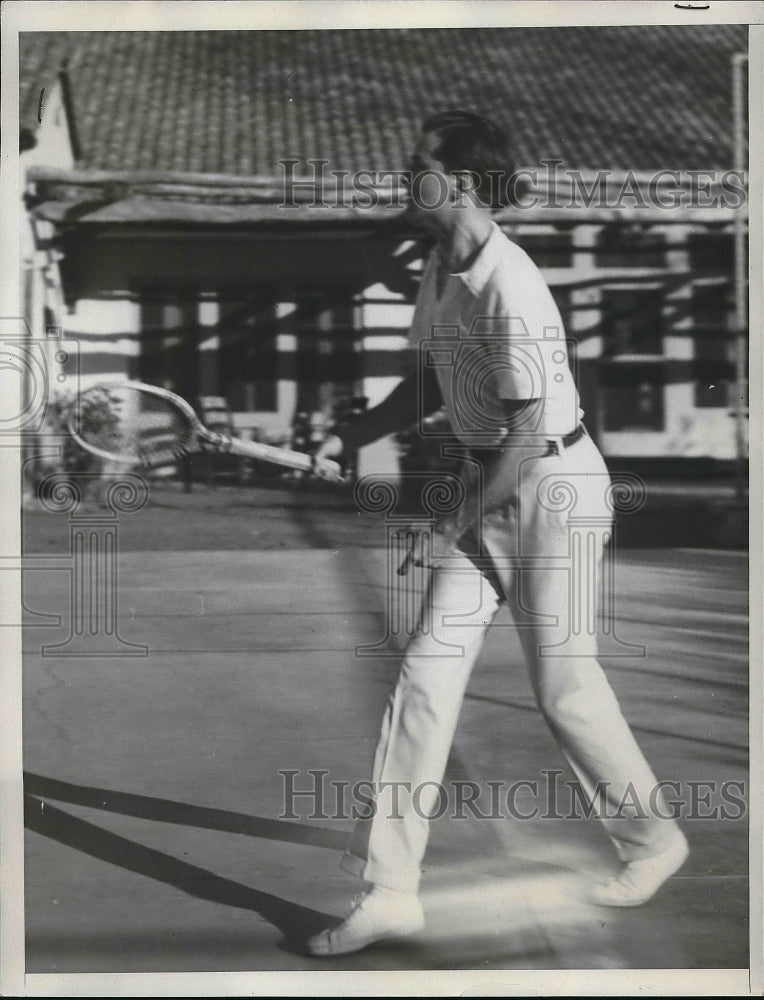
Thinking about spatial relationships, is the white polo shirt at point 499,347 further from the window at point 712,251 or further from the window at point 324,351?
the window at point 712,251

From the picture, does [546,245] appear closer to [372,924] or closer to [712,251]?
[712,251]

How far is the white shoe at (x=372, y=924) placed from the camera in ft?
10.9

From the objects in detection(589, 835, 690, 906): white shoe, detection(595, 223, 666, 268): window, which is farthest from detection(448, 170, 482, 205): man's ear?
detection(589, 835, 690, 906): white shoe

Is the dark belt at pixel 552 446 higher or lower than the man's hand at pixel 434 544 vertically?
higher

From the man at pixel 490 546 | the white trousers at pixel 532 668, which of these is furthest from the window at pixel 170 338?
the white trousers at pixel 532 668

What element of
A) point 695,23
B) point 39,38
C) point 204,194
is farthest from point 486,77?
point 39,38

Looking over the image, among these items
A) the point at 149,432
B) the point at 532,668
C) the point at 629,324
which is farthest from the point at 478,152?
the point at 532,668

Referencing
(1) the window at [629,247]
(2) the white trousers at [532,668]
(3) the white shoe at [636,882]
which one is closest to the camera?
(2) the white trousers at [532,668]

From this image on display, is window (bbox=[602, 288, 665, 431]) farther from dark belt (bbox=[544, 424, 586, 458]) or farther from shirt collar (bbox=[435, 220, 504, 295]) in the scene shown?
shirt collar (bbox=[435, 220, 504, 295])

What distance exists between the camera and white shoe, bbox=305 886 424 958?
331 centimetres

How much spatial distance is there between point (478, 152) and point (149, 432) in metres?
0.98

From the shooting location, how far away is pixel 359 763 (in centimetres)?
349

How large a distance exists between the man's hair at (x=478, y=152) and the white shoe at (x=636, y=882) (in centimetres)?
152

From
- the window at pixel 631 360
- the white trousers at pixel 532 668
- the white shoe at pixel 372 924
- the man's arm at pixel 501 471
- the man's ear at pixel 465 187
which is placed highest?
the man's ear at pixel 465 187
